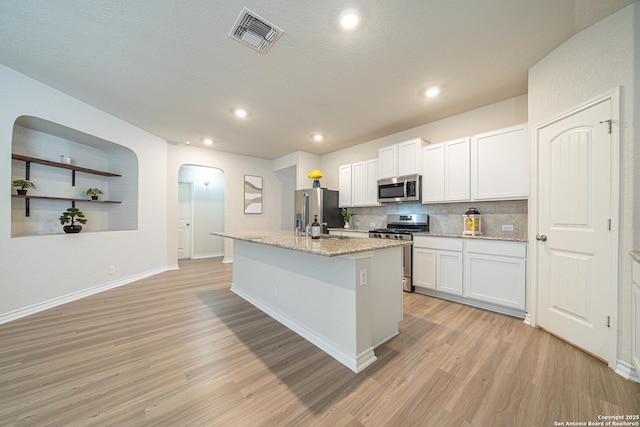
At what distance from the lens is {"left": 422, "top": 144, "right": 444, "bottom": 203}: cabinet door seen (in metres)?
3.43

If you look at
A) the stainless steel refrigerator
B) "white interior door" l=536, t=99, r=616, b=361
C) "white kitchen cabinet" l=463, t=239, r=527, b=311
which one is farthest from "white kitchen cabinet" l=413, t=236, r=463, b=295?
the stainless steel refrigerator

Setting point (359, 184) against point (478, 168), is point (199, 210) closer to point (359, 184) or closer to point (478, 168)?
point (359, 184)

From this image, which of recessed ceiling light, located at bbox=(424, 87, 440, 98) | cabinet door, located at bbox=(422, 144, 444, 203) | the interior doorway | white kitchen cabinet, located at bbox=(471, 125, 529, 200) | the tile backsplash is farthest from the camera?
the interior doorway

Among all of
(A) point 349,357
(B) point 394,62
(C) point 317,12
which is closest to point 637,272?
(A) point 349,357

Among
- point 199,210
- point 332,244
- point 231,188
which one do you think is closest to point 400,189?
point 332,244

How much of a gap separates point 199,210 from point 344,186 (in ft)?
13.9

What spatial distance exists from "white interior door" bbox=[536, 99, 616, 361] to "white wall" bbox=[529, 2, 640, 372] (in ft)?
0.26

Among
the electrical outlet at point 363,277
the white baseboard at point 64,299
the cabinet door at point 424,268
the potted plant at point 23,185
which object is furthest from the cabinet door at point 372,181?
the potted plant at point 23,185

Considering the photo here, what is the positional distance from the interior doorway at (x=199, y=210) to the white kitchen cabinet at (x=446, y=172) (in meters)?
5.00

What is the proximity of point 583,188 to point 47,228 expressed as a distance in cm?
626

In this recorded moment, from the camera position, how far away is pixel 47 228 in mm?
3275

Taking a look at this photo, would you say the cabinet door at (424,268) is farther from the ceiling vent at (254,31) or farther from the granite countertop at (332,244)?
the ceiling vent at (254,31)

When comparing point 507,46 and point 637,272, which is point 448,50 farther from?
point 637,272

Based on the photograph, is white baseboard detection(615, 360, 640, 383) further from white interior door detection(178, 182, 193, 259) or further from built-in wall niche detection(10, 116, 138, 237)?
white interior door detection(178, 182, 193, 259)
